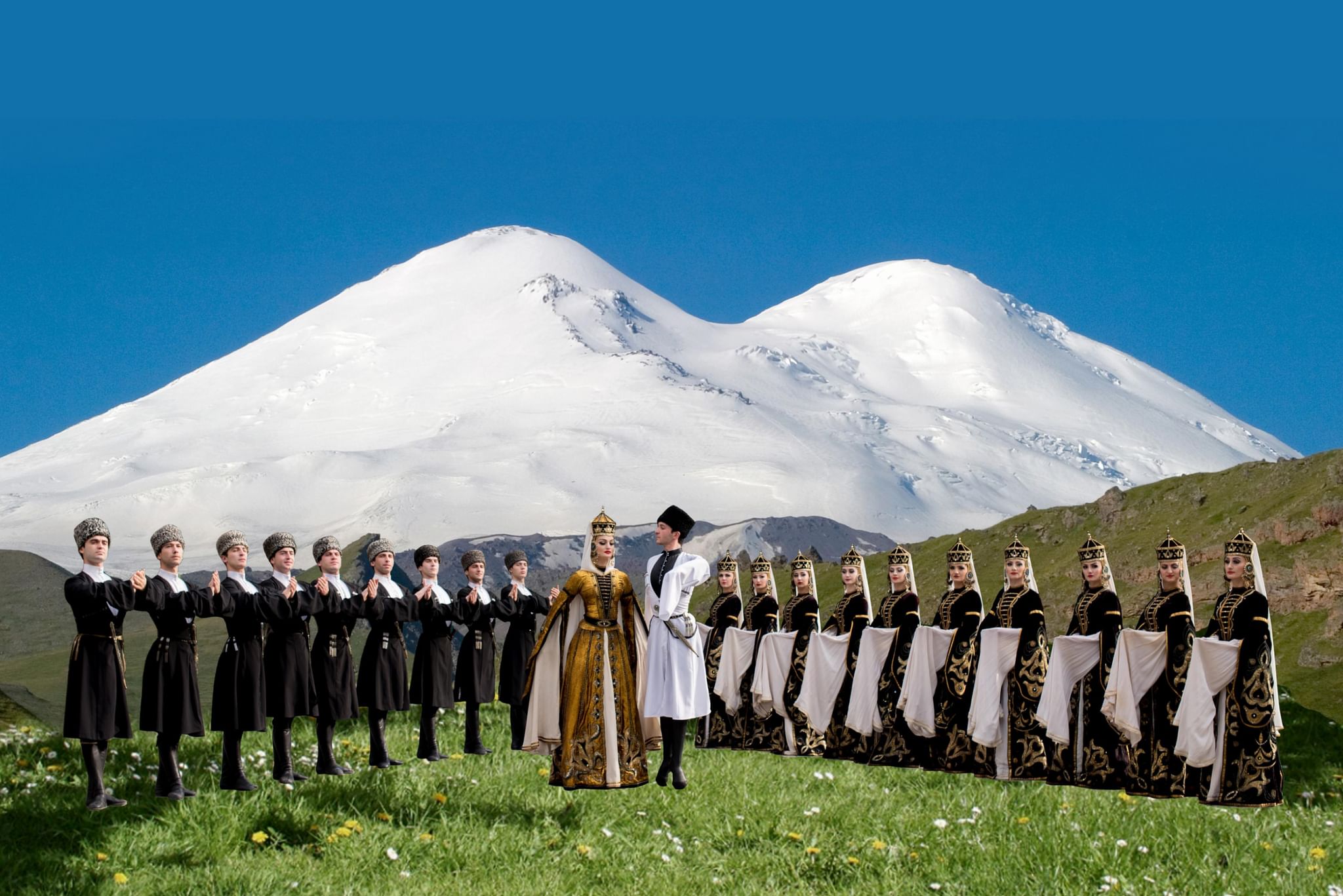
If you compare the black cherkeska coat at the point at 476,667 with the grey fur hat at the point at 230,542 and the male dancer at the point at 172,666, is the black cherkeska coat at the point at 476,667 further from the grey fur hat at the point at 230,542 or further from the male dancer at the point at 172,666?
the male dancer at the point at 172,666

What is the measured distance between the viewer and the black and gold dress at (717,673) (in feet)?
61.5

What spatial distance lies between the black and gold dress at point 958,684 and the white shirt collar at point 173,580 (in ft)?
27.2

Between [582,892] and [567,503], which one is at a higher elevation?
[567,503]

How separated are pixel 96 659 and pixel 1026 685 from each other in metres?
9.41

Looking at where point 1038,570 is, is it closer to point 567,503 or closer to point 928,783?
point 928,783

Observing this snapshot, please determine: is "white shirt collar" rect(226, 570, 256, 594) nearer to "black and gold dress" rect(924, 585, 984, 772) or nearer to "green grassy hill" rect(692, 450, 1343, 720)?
"black and gold dress" rect(924, 585, 984, 772)

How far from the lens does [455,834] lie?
1218cm

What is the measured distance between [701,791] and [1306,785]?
8179 mm

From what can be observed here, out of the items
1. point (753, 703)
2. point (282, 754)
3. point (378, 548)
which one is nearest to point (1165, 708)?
point (753, 703)

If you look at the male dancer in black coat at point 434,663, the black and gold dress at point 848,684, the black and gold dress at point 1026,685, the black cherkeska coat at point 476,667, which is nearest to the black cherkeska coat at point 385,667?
the male dancer in black coat at point 434,663

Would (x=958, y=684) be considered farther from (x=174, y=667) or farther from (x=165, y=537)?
(x=165, y=537)

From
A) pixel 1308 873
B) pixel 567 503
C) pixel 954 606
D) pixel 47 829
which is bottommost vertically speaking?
pixel 1308 873

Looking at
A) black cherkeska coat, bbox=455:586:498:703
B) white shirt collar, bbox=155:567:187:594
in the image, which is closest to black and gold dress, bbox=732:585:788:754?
black cherkeska coat, bbox=455:586:498:703

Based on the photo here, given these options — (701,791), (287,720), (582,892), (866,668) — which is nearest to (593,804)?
(701,791)
